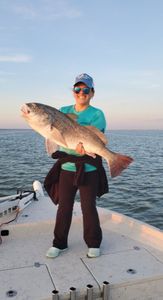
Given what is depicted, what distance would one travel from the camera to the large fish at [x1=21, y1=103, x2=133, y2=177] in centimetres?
394

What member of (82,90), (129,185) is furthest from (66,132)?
(129,185)

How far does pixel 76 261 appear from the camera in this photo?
4.52 meters

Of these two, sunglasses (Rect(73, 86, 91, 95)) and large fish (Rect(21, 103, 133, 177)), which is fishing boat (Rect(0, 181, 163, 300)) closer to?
large fish (Rect(21, 103, 133, 177))

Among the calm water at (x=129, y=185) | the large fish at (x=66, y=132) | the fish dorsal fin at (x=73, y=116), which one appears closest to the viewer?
the large fish at (x=66, y=132)

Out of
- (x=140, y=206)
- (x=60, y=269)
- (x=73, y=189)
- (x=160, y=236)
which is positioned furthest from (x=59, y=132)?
(x=140, y=206)

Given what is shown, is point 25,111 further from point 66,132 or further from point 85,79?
point 85,79

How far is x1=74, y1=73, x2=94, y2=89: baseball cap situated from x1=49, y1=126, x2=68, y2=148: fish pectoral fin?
0.84 meters

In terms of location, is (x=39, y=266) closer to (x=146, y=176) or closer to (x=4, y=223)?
(x=4, y=223)

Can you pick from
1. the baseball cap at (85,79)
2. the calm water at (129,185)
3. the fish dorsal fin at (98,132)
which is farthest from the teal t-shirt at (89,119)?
the calm water at (129,185)

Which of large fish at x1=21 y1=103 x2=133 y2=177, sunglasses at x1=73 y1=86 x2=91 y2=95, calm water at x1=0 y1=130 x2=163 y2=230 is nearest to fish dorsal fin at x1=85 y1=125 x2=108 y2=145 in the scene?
large fish at x1=21 y1=103 x2=133 y2=177

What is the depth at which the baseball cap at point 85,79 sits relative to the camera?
446 cm

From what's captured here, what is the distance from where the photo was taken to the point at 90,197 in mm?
4637

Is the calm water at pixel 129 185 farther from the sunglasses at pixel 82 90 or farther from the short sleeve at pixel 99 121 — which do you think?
the sunglasses at pixel 82 90

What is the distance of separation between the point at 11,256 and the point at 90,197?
1324 mm
